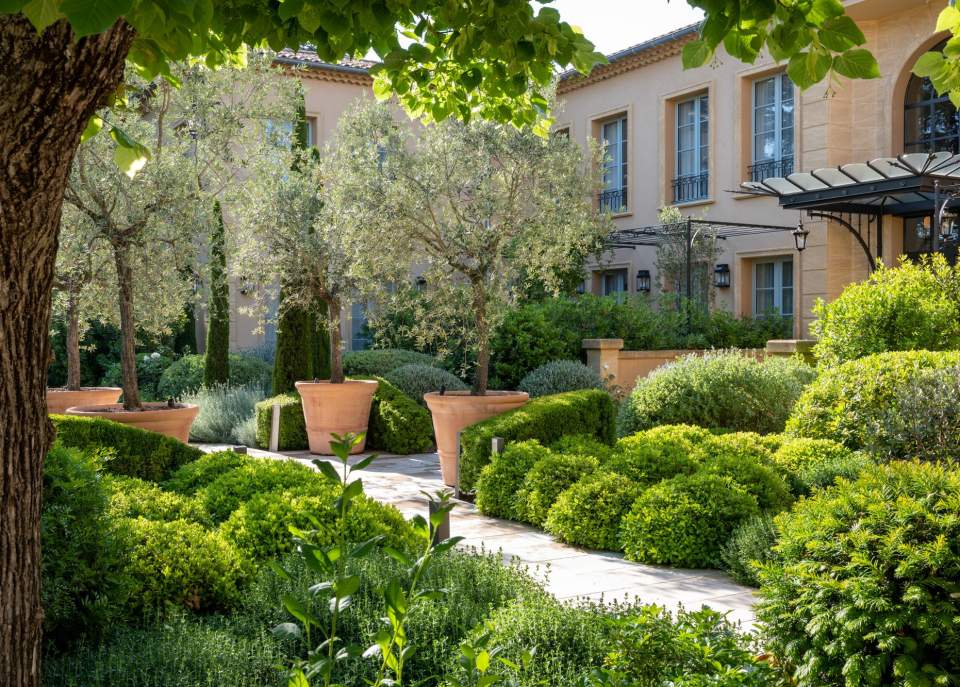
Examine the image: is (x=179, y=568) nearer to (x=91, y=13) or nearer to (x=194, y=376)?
(x=91, y=13)

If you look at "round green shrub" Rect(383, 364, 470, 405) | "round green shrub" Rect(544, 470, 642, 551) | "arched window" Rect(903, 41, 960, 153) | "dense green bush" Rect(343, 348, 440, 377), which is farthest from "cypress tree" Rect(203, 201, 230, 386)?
"arched window" Rect(903, 41, 960, 153)

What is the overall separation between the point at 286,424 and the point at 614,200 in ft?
37.0

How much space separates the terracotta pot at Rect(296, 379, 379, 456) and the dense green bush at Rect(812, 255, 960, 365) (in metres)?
5.75

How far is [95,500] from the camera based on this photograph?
3.89 m

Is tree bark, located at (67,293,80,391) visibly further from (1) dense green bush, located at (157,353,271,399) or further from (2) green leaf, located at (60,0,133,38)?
(2) green leaf, located at (60,0,133,38)

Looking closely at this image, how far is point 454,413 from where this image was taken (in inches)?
361

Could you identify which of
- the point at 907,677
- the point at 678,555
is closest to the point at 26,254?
the point at 907,677

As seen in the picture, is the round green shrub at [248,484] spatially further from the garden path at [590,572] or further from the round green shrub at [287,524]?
the garden path at [590,572]

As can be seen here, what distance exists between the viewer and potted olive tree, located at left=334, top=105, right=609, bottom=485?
9266 millimetres

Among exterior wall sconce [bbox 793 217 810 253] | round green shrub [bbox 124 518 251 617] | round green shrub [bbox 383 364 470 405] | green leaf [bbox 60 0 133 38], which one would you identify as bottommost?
round green shrub [bbox 124 518 251 617]

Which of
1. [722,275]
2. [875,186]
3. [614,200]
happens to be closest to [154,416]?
[875,186]

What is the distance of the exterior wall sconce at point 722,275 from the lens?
58.0 ft

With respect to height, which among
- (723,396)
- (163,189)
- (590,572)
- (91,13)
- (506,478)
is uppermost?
(163,189)

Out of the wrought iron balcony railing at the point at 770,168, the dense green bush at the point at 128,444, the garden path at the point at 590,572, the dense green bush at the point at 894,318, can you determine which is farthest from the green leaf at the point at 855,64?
the wrought iron balcony railing at the point at 770,168
